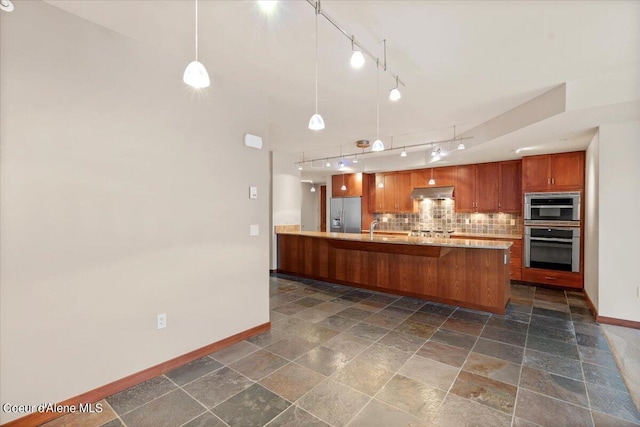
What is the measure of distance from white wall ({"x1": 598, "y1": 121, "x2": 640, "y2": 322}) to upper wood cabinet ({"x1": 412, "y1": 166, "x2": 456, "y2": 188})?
9.51 ft

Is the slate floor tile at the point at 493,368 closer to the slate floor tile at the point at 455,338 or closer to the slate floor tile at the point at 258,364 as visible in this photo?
the slate floor tile at the point at 455,338

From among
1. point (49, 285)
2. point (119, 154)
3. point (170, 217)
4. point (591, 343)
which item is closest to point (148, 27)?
point (119, 154)

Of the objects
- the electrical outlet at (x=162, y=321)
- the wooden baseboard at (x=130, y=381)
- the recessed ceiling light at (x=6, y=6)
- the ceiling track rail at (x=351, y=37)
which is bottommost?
the wooden baseboard at (x=130, y=381)

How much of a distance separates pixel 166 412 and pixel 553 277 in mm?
6044

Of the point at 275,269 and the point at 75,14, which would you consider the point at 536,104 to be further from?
the point at 275,269

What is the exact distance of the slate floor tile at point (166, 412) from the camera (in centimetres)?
189

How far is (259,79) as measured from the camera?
2975mm

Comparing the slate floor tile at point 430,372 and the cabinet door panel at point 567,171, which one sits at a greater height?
the cabinet door panel at point 567,171

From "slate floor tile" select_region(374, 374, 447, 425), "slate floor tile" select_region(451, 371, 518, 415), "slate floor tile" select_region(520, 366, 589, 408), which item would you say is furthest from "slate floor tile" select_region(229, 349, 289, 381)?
"slate floor tile" select_region(520, 366, 589, 408)

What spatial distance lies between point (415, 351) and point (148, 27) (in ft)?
11.5

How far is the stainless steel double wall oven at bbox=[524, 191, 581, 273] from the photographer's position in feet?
16.4

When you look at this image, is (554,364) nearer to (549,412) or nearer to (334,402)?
(549,412)

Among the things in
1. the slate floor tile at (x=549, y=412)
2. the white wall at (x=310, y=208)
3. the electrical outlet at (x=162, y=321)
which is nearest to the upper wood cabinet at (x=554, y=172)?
the slate floor tile at (x=549, y=412)

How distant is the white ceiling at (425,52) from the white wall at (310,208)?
21.9ft
